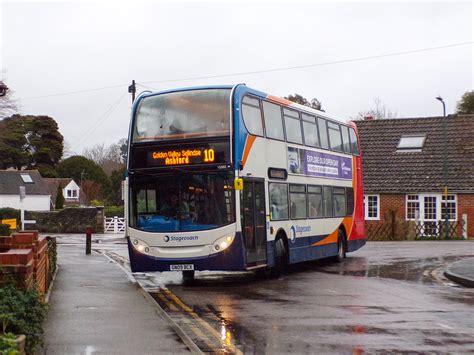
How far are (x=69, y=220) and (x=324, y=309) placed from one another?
40232 mm

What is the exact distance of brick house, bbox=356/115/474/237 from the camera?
144 feet

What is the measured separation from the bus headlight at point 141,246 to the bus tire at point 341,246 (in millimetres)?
8625

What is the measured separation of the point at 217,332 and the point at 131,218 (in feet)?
23.0

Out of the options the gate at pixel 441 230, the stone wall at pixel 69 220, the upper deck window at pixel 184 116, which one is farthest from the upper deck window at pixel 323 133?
the stone wall at pixel 69 220

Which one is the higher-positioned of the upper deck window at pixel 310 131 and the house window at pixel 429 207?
the upper deck window at pixel 310 131

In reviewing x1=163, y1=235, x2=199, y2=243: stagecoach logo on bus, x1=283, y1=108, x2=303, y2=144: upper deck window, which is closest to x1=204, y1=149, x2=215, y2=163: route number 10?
x1=163, y1=235, x2=199, y2=243: stagecoach logo on bus

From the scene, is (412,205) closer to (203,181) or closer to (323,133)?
(323,133)

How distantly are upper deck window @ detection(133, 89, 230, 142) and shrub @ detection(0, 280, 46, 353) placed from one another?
859cm

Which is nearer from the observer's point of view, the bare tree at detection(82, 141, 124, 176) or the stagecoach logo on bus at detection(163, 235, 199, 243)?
the stagecoach logo on bus at detection(163, 235, 199, 243)

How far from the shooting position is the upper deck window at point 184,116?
17.0 m

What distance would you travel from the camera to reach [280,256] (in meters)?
19.2

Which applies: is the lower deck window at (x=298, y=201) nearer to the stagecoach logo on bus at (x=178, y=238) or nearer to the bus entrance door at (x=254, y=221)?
the bus entrance door at (x=254, y=221)

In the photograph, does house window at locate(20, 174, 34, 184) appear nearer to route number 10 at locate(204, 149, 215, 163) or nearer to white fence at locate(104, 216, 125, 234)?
white fence at locate(104, 216, 125, 234)

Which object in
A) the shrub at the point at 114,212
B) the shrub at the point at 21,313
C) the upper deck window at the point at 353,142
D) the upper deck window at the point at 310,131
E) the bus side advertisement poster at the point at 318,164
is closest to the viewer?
the shrub at the point at 21,313
